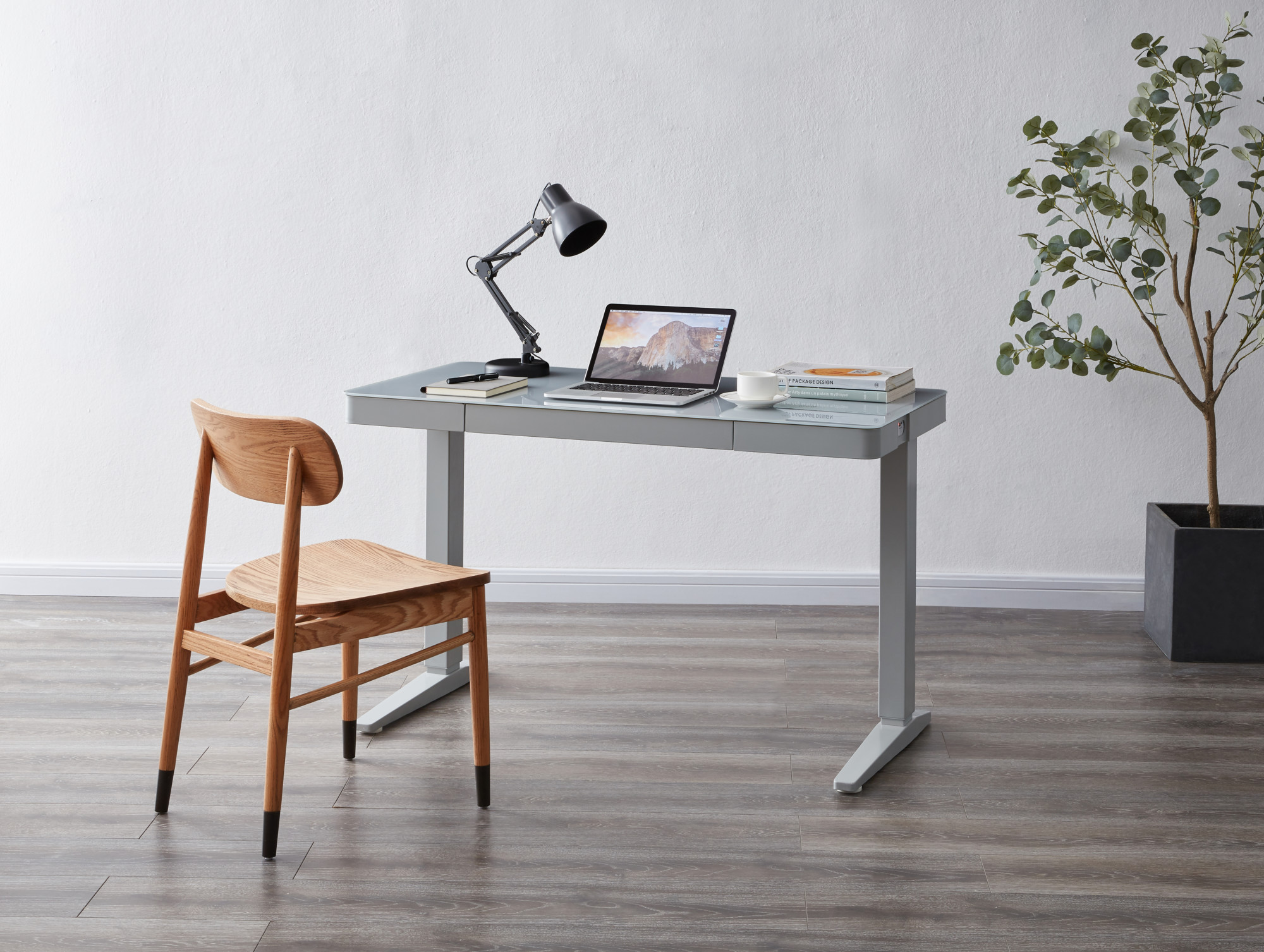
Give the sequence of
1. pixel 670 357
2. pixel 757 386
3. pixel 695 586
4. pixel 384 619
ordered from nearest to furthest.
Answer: pixel 384 619
pixel 757 386
pixel 670 357
pixel 695 586

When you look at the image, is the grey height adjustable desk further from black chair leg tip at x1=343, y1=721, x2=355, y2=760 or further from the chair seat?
the chair seat

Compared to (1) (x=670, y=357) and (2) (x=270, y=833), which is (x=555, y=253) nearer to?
→ (1) (x=670, y=357)

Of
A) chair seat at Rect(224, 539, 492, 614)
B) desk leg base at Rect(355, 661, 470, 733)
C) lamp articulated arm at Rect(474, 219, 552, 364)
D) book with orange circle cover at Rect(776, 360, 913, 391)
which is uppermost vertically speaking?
lamp articulated arm at Rect(474, 219, 552, 364)

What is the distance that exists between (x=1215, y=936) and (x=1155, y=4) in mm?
2625

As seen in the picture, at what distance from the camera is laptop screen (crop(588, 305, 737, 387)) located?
2.66 metres

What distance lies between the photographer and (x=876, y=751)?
2.58 metres

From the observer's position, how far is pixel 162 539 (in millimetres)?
3941

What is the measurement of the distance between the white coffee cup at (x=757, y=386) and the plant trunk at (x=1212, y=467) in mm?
1458

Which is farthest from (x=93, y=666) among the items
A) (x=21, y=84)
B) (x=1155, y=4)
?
(x=1155, y=4)

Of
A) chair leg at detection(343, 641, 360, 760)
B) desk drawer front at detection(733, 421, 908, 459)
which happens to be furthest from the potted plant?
chair leg at detection(343, 641, 360, 760)

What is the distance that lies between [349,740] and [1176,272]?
8.00 ft

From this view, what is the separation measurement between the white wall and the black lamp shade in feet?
3.34

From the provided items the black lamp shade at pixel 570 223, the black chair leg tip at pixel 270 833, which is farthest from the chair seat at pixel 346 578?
the black lamp shade at pixel 570 223

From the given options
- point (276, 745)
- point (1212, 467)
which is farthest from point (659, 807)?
point (1212, 467)
